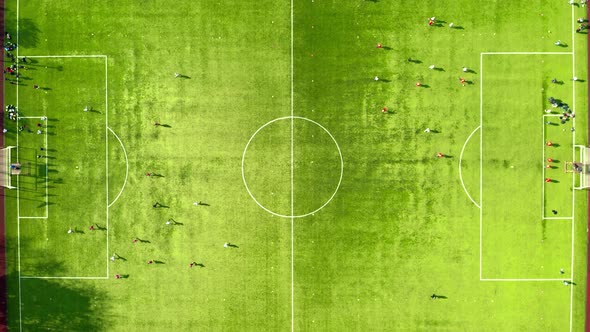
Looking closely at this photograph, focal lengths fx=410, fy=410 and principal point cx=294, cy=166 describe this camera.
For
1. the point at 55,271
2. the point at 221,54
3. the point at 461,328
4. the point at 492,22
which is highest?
the point at 492,22

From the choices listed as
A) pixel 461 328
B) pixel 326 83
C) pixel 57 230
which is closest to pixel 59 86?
pixel 57 230

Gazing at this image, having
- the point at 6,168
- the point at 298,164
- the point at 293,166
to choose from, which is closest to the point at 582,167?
the point at 298,164

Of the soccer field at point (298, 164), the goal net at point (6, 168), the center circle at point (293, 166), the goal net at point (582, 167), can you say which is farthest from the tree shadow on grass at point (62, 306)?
the goal net at point (582, 167)

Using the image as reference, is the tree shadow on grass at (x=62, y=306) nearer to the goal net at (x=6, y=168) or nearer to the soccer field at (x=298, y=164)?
the soccer field at (x=298, y=164)

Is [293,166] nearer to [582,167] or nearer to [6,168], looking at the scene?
[582,167]

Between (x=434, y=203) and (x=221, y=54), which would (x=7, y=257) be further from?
(x=434, y=203)
